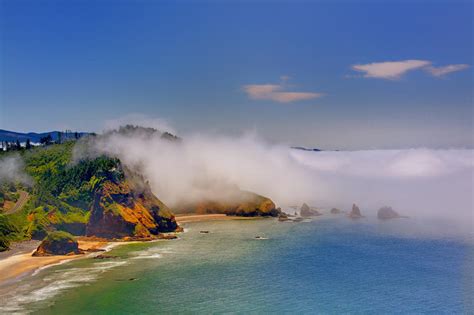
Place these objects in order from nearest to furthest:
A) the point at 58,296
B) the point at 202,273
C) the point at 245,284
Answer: the point at 58,296
the point at 245,284
the point at 202,273

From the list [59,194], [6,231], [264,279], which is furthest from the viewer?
[59,194]

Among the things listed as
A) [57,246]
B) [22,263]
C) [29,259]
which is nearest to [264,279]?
[57,246]

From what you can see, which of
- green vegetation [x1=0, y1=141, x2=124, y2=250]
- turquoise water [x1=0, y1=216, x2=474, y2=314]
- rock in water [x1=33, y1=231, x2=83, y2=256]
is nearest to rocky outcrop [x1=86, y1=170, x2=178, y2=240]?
green vegetation [x1=0, y1=141, x2=124, y2=250]

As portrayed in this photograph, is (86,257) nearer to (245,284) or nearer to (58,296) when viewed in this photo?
(58,296)

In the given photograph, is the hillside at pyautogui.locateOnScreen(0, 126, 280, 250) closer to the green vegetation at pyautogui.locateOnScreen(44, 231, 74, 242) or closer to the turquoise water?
the turquoise water

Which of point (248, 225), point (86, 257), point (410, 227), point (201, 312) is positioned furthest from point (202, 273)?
point (410, 227)

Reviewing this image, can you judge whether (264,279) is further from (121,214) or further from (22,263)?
(121,214)

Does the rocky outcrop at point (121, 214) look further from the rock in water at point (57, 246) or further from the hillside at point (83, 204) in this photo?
the rock in water at point (57, 246)
